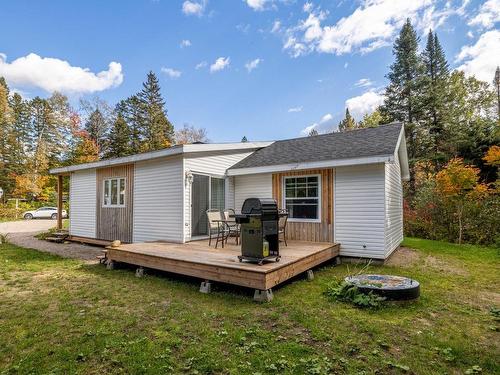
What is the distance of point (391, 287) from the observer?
4105mm

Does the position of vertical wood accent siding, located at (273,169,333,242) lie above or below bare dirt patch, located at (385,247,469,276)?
above

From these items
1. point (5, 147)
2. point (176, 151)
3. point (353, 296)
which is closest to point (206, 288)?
point (353, 296)

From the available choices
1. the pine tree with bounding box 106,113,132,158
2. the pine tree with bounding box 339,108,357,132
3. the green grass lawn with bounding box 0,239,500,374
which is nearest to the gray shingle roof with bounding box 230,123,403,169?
the green grass lawn with bounding box 0,239,500,374

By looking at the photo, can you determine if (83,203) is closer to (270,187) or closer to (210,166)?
(210,166)

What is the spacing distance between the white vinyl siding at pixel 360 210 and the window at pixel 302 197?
54 centimetres

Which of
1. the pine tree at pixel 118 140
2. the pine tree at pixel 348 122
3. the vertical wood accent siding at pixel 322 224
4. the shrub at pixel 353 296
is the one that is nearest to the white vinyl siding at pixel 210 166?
the vertical wood accent siding at pixel 322 224

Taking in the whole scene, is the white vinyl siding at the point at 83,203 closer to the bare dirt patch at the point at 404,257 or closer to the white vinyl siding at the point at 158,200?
the white vinyl siding at the point at 158,200

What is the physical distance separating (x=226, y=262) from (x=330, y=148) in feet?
15.1

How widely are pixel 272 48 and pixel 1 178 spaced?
26.9 m

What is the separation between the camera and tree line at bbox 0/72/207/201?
83.6 feet

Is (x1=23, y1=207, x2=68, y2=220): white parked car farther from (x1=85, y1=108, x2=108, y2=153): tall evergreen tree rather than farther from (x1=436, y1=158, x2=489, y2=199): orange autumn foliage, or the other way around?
(x1=436, y1=158, x2=489, y2=199): orange autumn foliage

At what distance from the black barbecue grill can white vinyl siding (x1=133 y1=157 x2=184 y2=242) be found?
10.4 feet

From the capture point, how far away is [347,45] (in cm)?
1401

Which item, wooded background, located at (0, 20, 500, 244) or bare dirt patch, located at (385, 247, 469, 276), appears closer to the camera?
bare dirt patch, located at (385, 247, 469, 276)
